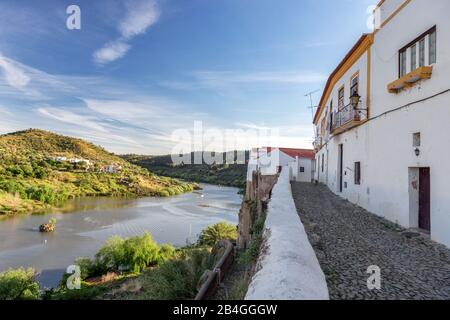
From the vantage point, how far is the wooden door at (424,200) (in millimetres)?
5867

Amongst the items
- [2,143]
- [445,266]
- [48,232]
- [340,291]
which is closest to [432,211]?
[445,266]

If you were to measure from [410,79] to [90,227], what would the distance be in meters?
42.5

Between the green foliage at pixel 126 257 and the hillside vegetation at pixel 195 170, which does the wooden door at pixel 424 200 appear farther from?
the hillside vegetation at pixel 195 170

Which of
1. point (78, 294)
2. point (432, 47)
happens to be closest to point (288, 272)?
point (432, 47)

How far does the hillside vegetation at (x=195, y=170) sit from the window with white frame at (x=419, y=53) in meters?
79.2

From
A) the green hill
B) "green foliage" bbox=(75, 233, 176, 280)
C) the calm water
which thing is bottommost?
the calm water

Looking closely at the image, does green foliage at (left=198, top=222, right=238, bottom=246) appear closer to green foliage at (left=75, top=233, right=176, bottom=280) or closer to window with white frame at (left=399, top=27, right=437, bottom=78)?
green foliage at (left=75, top=233, right=176, bottom=280)

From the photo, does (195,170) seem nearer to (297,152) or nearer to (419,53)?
(297,152)

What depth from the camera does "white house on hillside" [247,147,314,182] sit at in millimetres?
22652

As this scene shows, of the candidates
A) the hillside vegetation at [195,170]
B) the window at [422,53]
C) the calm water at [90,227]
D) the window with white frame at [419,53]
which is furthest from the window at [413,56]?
the hillside vegetation at [195,170]

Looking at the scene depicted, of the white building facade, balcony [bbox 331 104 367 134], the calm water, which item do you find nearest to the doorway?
balcony [bbox 331 104 367 134]

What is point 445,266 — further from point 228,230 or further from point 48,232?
point 48,232

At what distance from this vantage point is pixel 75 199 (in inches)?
2527

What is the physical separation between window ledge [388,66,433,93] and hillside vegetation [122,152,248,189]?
79.2 metres
